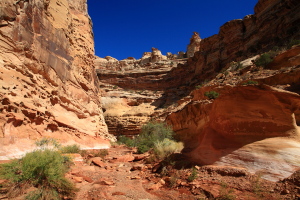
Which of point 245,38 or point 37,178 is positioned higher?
point 245,38

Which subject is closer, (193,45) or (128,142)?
(128,142)

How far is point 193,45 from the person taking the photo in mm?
54406

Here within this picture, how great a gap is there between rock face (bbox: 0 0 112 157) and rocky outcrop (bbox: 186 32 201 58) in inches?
1801

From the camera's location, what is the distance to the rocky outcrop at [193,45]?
176 feet

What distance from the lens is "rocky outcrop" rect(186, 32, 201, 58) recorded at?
5366cm

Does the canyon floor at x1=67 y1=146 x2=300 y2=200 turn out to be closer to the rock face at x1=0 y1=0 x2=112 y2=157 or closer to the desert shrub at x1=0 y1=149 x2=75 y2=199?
the desert shrub at x1=0 y1=149 x2=75 y2=199

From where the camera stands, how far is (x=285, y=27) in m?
22.9

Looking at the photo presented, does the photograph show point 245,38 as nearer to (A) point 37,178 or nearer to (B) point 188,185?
(B) point 188,185

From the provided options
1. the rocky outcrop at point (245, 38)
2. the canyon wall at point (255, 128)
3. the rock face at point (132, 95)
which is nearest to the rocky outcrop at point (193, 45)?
the rock face at point (132, 95)

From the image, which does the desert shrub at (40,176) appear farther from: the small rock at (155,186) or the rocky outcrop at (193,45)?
the rocky outcrop at (193,45)

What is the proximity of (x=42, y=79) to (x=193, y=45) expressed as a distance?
5274cm

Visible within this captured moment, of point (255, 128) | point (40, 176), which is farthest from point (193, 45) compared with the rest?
point (40, 176)

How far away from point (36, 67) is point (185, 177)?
8691mm

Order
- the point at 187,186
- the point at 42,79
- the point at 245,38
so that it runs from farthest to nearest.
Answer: the point at 245,38
the point at 42,79
the point at 187,186
